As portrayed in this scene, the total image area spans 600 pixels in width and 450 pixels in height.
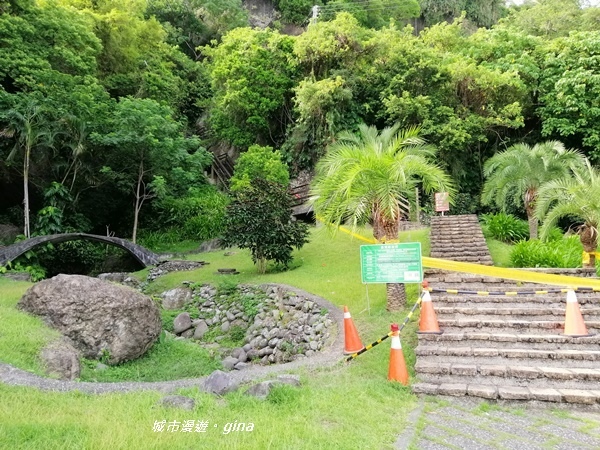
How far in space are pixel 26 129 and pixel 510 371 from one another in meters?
16.4

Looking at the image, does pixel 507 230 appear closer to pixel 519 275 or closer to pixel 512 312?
pixel 519 275

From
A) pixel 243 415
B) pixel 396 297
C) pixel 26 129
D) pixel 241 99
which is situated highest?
pixel 241 99

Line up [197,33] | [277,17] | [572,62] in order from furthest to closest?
[277,17] < [197,33] < [572,62]

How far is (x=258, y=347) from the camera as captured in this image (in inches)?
353

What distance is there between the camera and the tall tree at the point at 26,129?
566 inches

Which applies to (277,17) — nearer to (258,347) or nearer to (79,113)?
(79,113)

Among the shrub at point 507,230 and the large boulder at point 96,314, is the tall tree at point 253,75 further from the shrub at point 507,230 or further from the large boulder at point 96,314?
the large boulder at point 96,314

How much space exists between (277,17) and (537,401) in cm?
3603

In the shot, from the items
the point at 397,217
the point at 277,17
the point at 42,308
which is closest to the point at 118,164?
the point at 42,308

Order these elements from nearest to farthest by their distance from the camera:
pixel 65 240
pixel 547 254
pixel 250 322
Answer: pixel 547 254
pixel 250 322
pixel 65 240

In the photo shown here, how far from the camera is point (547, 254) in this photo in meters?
9.63

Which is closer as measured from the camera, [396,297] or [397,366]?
[397,366]

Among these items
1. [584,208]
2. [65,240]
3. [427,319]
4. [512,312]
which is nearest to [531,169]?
[584,208]

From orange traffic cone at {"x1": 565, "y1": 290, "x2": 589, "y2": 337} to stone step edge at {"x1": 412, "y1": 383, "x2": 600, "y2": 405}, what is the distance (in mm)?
1373
